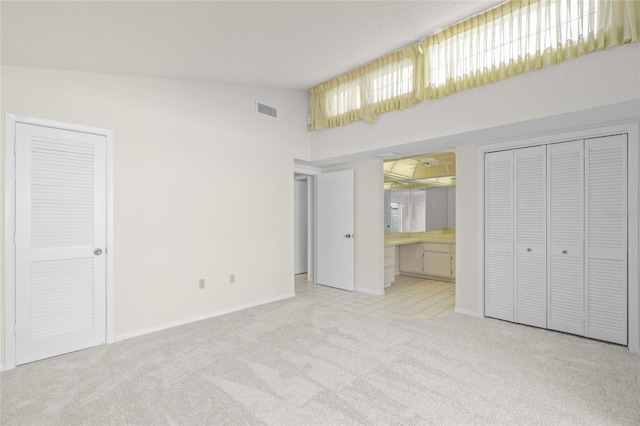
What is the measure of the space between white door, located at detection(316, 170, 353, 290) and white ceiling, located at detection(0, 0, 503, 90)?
2.16m

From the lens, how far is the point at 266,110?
455 centimetres

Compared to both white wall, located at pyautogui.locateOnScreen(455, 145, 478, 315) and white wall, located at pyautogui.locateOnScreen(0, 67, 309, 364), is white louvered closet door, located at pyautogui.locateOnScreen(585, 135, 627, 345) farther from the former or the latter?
white wall, located at pyautogui.locateOnScreen(0, 67, 309, 364)

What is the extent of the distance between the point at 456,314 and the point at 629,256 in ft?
6.02

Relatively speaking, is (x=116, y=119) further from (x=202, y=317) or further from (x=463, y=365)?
(x=463, y=365)

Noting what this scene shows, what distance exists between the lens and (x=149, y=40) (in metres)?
2.57

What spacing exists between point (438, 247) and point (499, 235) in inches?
89.8

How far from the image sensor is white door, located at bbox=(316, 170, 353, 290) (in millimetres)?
5293

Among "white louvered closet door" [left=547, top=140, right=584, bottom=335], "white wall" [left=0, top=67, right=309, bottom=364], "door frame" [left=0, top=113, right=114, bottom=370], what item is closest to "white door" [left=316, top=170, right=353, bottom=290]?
"white wall" [left=0, top=67, right=309, bottom=364]

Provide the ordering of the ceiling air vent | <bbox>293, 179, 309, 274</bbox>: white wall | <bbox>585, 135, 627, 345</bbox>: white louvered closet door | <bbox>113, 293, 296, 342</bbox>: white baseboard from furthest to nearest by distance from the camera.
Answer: <bbox>293, 179, 309, 274</bbox>: white wall, the ceiling air vent, <bbox>113, 293, 296, 342</bbox>: white baseboard, <bbox>585, 135, 627, 345</bbox>: white louvered closet door

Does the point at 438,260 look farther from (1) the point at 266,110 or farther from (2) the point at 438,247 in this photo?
(1) the point at 266,110

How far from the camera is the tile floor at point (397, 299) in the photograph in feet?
13.6

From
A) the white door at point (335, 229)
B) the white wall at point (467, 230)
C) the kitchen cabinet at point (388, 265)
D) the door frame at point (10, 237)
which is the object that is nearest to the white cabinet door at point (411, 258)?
the kitchen cabinet at point (388, 265)

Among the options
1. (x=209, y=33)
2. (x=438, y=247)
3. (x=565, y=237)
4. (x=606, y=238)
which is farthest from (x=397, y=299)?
(x=209, y=33)

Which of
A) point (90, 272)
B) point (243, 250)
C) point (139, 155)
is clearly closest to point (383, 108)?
point (243, 250)
